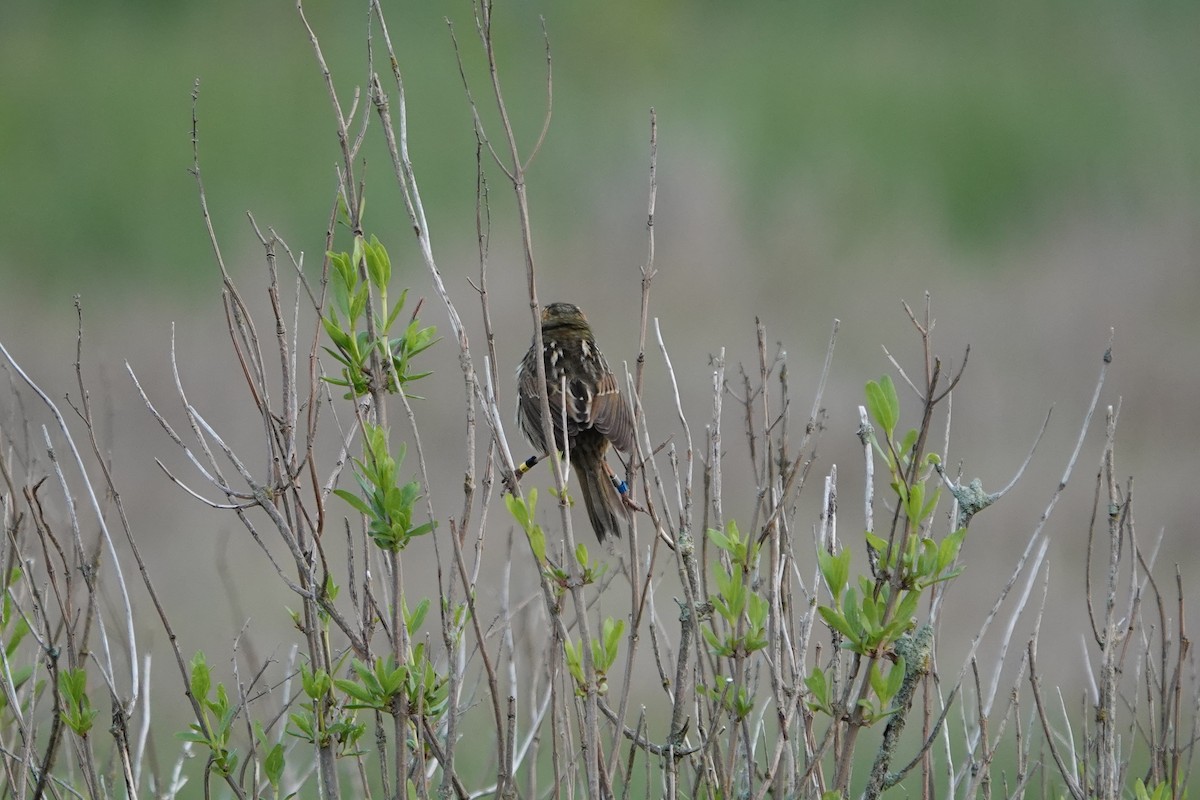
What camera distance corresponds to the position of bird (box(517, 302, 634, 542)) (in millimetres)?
5008

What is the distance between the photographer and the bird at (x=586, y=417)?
5008 mm

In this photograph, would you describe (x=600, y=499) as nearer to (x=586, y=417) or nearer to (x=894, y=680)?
(x=586, y=417)

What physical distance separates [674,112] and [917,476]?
1792 cm

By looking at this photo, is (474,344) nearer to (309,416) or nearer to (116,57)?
(116,57)

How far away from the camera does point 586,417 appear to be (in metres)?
5.39

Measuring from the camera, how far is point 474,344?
15.1m

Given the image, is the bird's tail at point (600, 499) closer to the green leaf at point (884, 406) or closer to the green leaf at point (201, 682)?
the green leaf at point (201, 682)

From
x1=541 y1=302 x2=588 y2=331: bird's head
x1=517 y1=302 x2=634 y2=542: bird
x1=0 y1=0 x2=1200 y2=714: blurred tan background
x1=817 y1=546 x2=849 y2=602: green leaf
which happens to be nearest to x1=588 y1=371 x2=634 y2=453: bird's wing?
x1=517 y1=302 x2=634 y2=542: bird

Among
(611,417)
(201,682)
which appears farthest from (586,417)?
(201,682)

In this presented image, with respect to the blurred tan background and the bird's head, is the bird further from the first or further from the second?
the blurred tan background

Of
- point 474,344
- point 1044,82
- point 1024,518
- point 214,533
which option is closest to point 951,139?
point 1044,82

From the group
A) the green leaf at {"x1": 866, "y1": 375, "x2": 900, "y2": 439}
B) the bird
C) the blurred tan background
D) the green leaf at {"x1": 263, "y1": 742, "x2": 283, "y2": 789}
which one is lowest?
the green leaf at {"x1": 263, "y1": 742, "x2": 283, "y2": 789}

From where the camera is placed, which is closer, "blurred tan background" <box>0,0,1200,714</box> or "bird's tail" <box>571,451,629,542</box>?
"bird's tail" <box>571,451,629,542</box>

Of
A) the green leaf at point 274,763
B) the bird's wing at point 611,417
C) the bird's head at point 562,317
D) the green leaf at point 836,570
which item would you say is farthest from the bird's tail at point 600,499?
the green leaf at point 836,570
